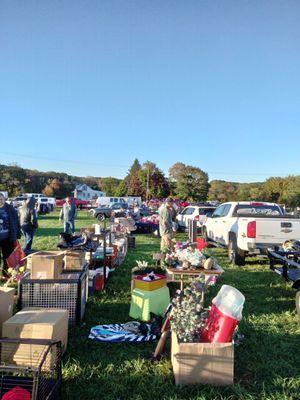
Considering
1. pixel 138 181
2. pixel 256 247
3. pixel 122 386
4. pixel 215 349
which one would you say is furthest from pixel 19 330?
pixel 138 181

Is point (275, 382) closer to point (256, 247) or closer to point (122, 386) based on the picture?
point (122, 386)

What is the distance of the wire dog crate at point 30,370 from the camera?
7.32ft

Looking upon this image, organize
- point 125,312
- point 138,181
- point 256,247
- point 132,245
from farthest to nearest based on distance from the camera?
point 138,181, point 132,245, point 256,247, point 125,312

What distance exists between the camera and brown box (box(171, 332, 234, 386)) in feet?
9.43

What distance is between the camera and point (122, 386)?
9.53ft

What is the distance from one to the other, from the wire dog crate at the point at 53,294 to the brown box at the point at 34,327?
0.73 metres

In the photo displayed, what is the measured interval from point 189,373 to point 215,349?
0.31m

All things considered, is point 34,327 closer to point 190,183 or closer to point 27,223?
point 27,223

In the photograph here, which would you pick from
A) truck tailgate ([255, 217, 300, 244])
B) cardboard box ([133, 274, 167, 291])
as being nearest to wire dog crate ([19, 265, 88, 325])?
cardboard box ([133, 274, 167, 291])

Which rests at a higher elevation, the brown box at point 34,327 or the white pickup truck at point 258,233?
the white pickup truck at point 258,233

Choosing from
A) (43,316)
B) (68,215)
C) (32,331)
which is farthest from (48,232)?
(32,331)

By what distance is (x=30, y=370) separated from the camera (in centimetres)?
218

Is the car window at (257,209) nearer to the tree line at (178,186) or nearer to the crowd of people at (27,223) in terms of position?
the crowd of people at (27,223)

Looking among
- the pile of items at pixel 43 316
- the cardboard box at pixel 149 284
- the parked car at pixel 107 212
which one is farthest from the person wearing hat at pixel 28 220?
the cardboard box at pixel 149 284
